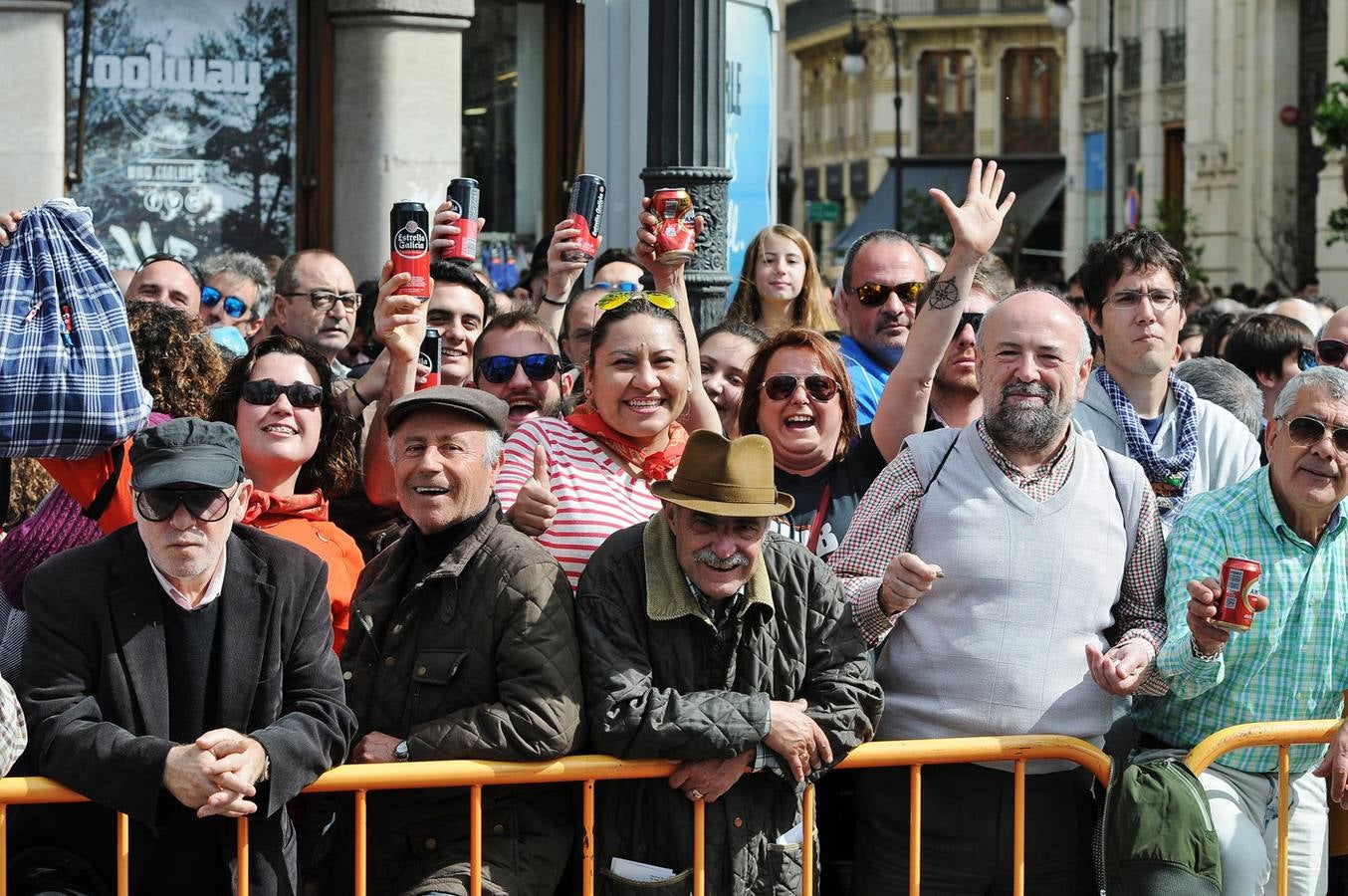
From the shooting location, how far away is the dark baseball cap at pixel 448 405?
4.39m

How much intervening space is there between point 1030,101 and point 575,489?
181 feet

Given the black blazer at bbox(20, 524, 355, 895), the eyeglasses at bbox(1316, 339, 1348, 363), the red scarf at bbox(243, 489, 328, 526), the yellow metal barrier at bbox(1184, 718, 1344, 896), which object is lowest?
the yellow metal barrier at bbox(1184, 718, 1344, 896)

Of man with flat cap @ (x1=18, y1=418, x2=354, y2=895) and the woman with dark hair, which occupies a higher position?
the woman with dark hair

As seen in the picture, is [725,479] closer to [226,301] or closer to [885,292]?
[885,292]

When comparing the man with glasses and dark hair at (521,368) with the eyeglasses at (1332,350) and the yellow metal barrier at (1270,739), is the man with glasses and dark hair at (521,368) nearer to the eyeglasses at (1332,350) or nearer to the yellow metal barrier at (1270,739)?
the yellow metal barrier at (1270,739)

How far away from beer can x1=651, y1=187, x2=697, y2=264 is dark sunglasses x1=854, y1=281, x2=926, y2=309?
67cm

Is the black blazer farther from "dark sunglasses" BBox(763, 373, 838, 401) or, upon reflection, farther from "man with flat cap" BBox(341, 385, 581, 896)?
Answer: "dark sunglasses" BBox(763, 373, 838, 401)

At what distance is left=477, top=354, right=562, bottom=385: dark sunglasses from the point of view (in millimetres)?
6039

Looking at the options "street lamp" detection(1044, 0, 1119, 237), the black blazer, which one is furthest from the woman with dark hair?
"street lamp" detection(1044, 0, 1119, 237)

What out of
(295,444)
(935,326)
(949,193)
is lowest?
(295,444)

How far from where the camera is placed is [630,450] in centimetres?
490

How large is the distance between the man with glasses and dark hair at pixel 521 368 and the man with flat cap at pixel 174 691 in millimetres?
1954

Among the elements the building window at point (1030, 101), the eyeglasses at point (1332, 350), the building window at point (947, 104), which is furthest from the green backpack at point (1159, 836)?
the building window at point (947, 104)

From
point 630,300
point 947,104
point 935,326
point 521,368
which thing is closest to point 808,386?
point 935,326
